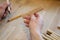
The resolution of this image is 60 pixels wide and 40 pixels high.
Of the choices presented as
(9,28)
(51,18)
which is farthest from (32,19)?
(51,18)

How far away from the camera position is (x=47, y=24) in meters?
1.51

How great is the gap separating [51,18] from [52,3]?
1.74 feet

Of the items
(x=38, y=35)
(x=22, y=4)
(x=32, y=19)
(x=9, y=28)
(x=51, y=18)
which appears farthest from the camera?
(x=22, y=4)

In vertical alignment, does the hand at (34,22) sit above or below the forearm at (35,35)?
above

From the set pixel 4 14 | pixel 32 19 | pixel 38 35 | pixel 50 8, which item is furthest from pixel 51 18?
pixel 38 35

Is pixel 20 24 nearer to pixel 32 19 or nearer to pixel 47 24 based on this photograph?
pixel 47 24

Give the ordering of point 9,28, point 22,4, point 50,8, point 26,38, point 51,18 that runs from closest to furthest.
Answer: point 26,38, point 9,28, point 51,18, point 50,8, point 22,4

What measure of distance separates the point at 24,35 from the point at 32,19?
414 mm

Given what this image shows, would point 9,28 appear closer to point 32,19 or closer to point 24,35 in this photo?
point 24,35

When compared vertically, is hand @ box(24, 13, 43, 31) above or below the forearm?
above

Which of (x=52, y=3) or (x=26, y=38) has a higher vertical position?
(x=52, y=3)

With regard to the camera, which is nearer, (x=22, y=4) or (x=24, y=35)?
(x=24, y=35)

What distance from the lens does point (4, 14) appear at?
5.40 ft

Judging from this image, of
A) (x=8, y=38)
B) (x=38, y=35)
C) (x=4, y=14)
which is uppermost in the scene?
(x=38, y=35)
